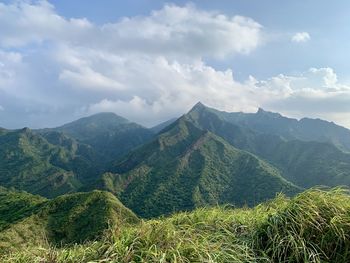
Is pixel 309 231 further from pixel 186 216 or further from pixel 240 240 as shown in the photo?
pixel 186 216

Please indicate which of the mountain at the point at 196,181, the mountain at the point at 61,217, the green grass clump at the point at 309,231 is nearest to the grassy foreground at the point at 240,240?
the green grass clump at the point at 309,231

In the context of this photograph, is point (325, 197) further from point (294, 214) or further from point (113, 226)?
point (113, 226)

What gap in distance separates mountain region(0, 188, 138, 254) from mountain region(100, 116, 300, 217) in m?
48.3

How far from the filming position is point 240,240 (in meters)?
6.04

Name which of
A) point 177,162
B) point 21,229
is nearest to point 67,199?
point 21,229

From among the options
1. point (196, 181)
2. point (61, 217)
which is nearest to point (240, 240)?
point (61, 217)

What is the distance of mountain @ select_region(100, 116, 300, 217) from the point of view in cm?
13925

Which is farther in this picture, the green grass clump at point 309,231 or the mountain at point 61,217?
the mountain at point 61,217

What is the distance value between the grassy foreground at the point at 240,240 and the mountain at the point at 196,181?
123 meters

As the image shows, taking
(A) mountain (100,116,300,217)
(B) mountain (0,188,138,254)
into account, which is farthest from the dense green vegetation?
(A) mountain (100,116,300,217)

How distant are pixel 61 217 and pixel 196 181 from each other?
8903 cm

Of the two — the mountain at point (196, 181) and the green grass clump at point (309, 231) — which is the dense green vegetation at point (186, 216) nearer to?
the green grass clump at point (309, 231)

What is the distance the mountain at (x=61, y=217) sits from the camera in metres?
64.6

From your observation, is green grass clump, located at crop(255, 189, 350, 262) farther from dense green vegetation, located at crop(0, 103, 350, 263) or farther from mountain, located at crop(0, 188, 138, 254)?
mountain, located at crop(0, 188, 138, 254)
